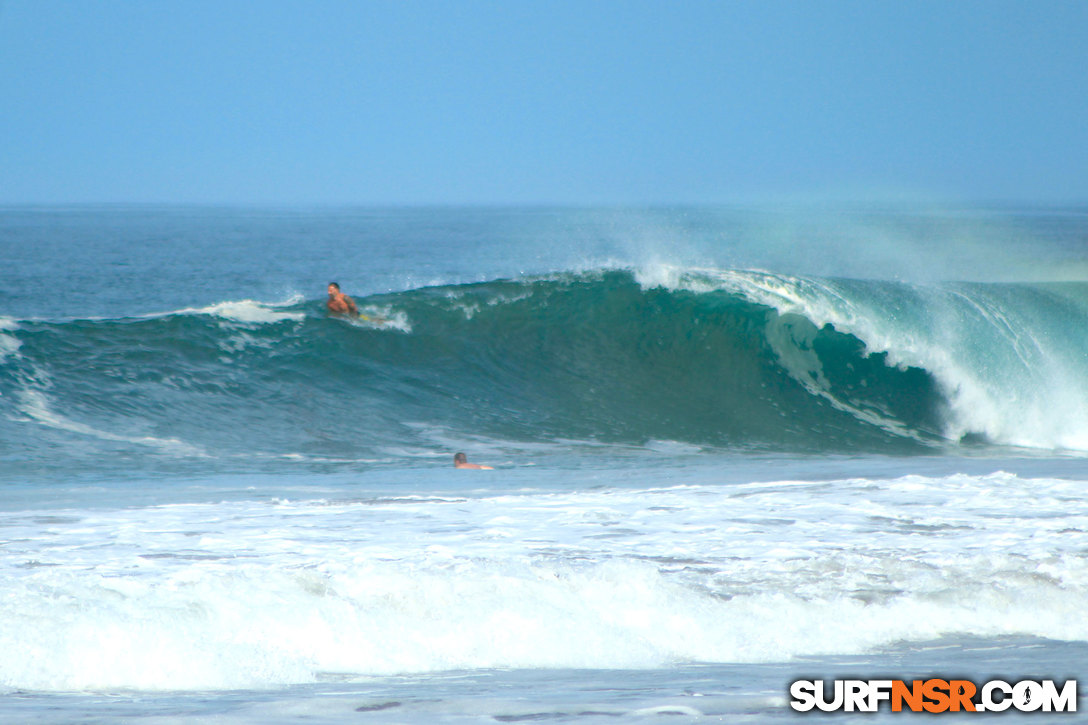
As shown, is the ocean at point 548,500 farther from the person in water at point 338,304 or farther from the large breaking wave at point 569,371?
the person in water at point 338,304

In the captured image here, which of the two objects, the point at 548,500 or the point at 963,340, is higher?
the point at 963,340

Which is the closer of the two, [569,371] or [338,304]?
[569,371]

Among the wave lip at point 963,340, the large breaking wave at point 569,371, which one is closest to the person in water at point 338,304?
the large breaking wave at point 569,371

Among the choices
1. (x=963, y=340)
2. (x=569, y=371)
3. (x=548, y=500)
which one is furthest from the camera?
(x=963, y=340)

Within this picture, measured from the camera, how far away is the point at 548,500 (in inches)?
261

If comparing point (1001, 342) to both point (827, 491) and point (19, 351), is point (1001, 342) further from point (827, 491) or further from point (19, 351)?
point (19, 351)

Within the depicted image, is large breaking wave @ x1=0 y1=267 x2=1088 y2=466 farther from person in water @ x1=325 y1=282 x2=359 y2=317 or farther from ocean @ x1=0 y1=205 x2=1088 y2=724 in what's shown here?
person in water @ x1=325 y1=282 x2=359 y2=317

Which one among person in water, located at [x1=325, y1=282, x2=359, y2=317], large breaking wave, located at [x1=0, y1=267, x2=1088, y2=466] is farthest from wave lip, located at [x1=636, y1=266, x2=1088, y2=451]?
person in water, located at [x1=325, y1=282, x2=359, y2=317]

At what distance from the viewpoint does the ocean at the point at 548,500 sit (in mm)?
3455

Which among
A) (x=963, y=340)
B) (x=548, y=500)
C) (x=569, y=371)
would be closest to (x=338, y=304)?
(x=569, y=371)

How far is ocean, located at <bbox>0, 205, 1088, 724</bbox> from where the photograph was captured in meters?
3.46

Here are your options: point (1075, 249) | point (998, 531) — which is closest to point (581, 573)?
point (998, 531)

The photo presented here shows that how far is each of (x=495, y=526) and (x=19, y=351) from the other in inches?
343

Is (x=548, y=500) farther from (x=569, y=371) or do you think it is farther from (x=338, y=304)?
(x=338, y=304)
